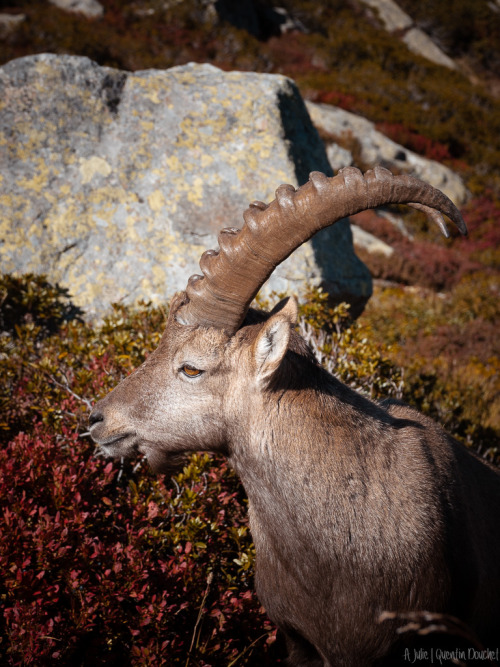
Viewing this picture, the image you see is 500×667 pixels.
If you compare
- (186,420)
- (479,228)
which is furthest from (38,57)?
(479,228)

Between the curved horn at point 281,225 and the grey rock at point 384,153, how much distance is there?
16.3 m

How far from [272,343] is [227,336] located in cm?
40

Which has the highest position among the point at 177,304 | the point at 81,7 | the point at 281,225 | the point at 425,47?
the point at 425,47

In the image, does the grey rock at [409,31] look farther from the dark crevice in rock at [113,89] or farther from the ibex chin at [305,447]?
the ibex chin at [305,447]

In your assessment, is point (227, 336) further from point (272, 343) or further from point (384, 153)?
point (384, 153)

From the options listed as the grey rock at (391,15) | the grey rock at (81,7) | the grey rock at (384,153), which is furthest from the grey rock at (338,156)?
the grey rock at (391,15)

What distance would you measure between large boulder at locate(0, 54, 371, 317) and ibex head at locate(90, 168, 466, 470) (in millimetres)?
3356

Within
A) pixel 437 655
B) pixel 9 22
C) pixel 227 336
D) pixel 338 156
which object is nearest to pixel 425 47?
pixel 338 156

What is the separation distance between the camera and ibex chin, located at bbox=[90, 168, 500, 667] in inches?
110

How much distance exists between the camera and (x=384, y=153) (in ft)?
59.9

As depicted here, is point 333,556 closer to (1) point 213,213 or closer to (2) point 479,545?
(2) point 479,545

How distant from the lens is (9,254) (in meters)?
6.47

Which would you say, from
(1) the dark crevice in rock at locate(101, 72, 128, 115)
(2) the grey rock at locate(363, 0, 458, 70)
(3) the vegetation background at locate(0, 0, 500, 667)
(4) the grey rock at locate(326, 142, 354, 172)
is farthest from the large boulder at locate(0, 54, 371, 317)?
(2) the grey rock at locate(363, 0, 458, 70)

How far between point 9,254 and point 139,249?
5.97 ft
